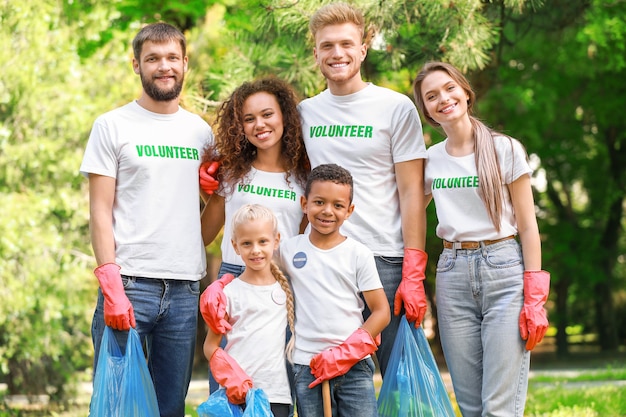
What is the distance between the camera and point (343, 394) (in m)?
3.08

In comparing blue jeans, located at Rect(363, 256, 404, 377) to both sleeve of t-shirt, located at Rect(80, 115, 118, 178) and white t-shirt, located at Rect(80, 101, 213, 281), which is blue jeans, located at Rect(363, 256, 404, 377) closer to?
white t-shirt, located at Rect(80, 101, 213, 281)

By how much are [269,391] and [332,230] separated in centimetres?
67

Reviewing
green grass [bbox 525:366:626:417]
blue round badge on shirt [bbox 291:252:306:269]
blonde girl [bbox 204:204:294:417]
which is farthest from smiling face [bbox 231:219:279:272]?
green grass [bbox 525:366:626:417]

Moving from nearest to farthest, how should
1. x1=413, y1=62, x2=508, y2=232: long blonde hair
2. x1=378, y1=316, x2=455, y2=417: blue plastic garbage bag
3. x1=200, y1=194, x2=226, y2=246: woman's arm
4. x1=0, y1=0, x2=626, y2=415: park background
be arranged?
x1=413, y1=62, x2=508, y2=232: long blonde hair → x1=378, y1=316, x2=455, y2=417: blue plastic garbage bag → x1=200, y1=194, x2=226, y2=246: woman's arm → x1=0, y1=0, x2=626, y2=415: park background

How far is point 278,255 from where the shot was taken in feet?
10.6

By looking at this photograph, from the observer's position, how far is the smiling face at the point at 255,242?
3.09 metres

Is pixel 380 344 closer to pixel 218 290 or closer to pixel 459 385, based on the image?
pixel 459 385

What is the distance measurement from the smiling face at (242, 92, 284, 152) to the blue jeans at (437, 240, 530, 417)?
88 cm

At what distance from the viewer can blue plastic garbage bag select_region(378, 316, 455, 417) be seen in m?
3.26

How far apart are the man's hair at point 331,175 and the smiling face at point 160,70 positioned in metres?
0.79

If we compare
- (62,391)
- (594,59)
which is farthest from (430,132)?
(62,391)

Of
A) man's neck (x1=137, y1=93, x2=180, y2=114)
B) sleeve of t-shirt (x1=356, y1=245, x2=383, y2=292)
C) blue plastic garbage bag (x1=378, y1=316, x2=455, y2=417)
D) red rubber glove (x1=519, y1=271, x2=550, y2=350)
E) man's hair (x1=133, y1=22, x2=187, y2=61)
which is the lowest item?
blue plastic garbage bag (x1=378, y1=316, x2=455, y2=417)

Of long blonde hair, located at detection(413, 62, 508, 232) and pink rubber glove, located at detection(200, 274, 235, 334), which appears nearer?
pink rubber glove, located at detection(200, 274, 235, 334)

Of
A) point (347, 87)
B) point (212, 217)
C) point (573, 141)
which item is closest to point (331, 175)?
point (347, 87)
